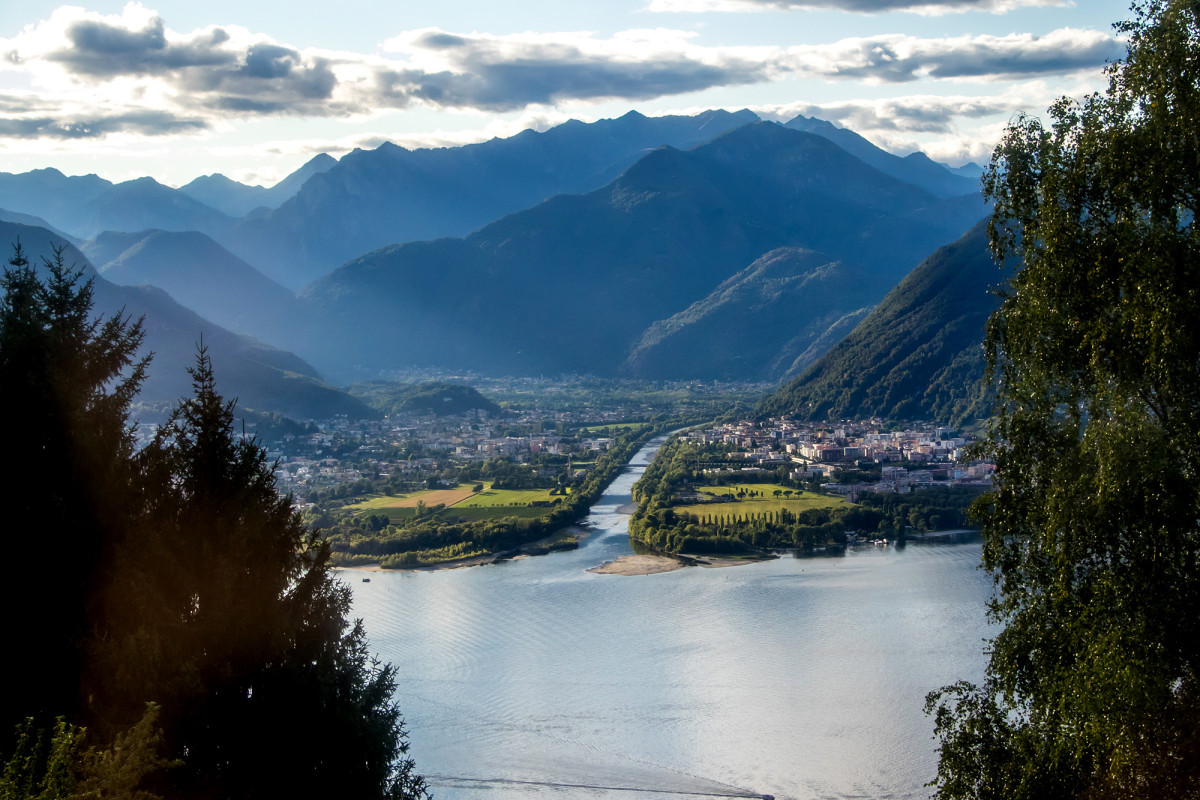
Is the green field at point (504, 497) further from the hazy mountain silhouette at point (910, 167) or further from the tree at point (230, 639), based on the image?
the hazy mountain silhouette at point (910, 167)

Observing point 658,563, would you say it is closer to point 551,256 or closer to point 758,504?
point 758,504

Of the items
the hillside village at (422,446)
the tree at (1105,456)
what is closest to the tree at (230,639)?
the tree at (1105,456)

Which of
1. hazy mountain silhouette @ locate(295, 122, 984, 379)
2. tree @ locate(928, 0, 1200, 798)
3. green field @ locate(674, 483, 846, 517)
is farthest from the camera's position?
hazy mountain silhouette @ locate(295, 122, 984, 379)

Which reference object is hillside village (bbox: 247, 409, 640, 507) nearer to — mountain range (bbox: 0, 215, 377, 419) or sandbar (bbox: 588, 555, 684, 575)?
mountain range (bbox: 0, 215, 377, 419)

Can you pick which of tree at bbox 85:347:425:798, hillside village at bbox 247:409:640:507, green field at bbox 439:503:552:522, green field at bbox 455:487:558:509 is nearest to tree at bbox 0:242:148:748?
tree at bbox 85:347:425:798

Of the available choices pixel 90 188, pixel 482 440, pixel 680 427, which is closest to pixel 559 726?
pixel 482 440

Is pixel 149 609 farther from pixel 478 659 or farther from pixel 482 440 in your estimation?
pixel 482 440
